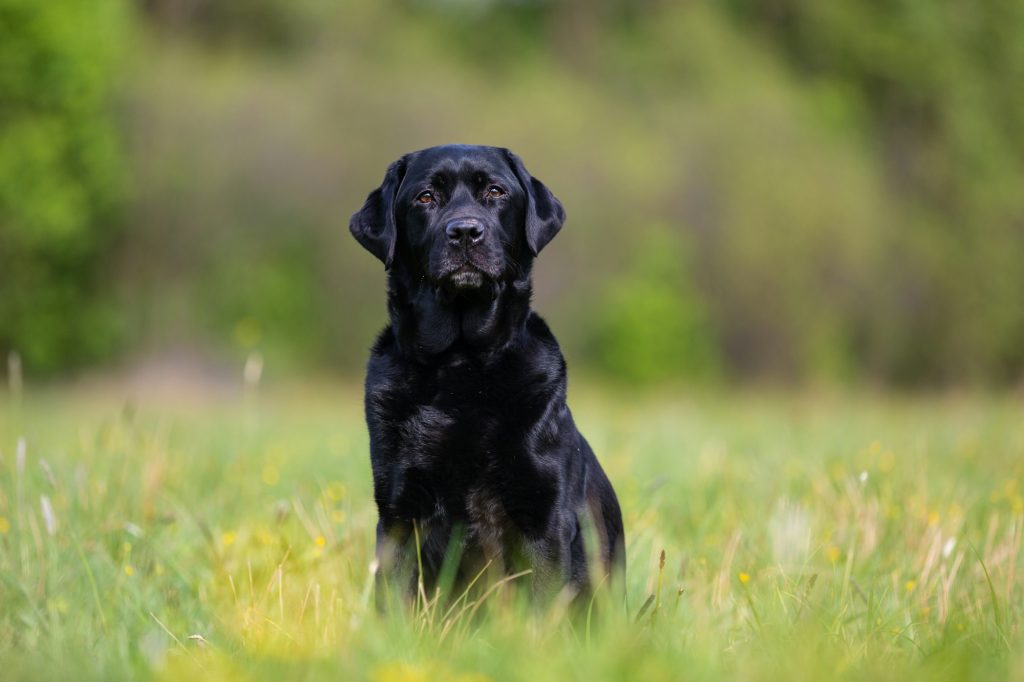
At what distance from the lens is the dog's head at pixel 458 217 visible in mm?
3219

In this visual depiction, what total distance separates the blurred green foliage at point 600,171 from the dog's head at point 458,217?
10889mm

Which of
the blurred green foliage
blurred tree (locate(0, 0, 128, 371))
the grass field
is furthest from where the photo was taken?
the blurred green foliage

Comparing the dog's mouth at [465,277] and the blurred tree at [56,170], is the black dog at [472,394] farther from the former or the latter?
the blurred tree at [56,170]

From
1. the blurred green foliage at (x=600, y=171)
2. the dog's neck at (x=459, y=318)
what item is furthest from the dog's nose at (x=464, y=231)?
the blurred green foliage at (x=600, y=171)

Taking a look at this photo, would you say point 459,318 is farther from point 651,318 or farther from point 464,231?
point 651,318

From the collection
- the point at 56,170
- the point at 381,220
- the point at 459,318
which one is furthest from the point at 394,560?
the point at 56,170

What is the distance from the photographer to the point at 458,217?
3191mm

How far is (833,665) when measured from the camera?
1.94 metres

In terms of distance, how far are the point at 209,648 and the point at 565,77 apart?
19262mm

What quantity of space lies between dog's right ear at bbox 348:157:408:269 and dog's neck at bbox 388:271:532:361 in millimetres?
168

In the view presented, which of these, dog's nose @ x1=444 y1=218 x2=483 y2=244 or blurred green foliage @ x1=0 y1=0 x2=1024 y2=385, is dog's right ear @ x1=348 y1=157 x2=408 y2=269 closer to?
dog's nose @ x1=444 y1=218 x2=483 y2=244

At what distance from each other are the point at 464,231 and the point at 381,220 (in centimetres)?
43

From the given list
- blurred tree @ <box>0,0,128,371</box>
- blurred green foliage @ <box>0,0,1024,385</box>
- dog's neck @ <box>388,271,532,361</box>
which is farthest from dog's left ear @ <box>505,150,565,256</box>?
blurred tree @ <box>0,0,128,371</box>

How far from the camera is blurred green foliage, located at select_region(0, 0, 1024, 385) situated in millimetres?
15789
